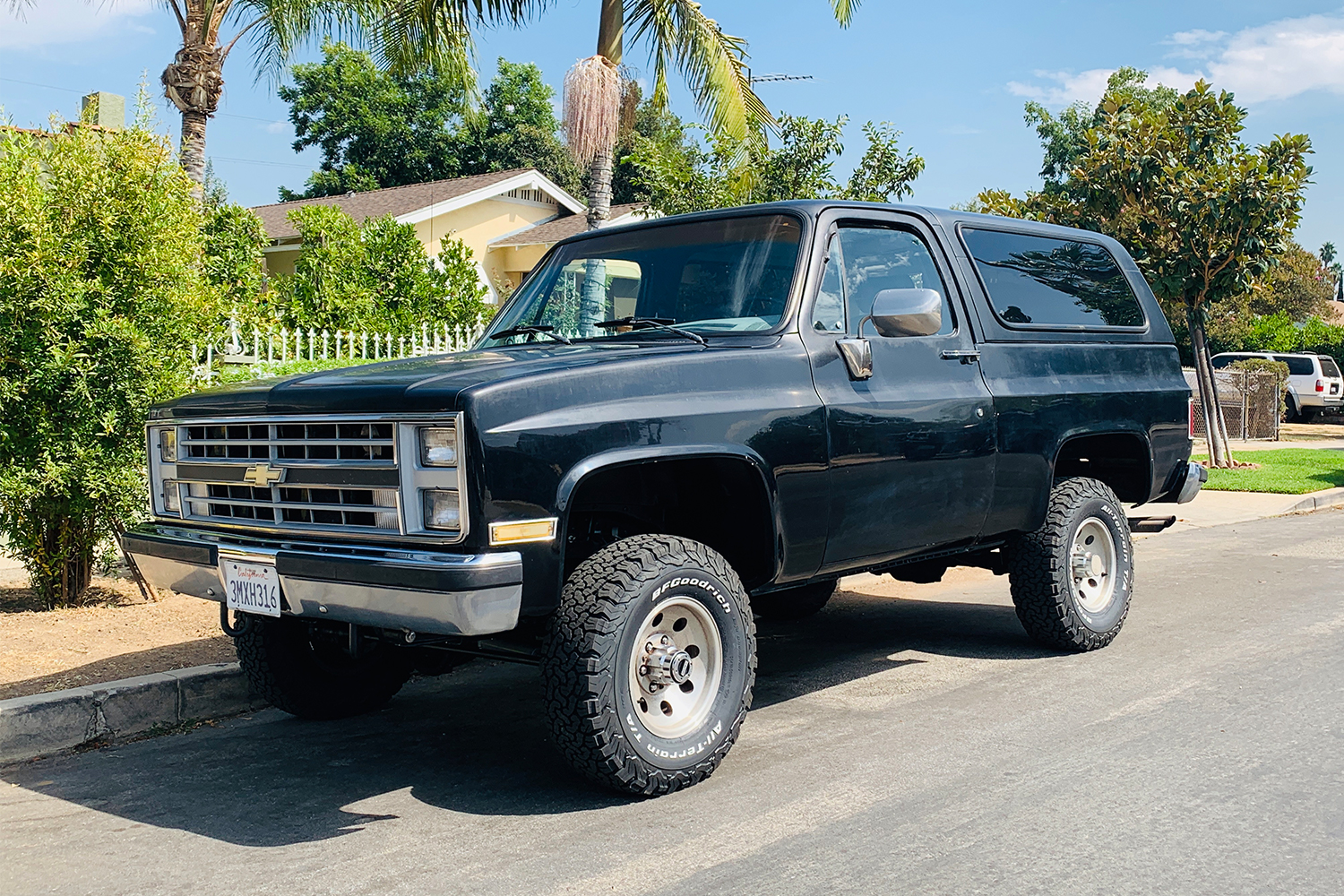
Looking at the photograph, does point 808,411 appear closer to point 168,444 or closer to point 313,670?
point 313,670

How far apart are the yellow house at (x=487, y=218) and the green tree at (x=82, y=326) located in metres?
19.6

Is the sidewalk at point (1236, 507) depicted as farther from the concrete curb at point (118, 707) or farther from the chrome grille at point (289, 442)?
the chrome grille at point (289, 442)

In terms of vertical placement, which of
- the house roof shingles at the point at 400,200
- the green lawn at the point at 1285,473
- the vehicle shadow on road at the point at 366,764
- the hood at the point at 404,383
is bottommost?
the vehicle shadow on road at the point at 366,764

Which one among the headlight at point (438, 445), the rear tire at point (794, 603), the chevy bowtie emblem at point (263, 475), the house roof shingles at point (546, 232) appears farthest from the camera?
the house roof shingles at point (546, 232)

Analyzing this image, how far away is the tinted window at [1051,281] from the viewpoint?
616 cm

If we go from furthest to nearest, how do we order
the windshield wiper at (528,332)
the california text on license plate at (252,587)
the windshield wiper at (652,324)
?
the windshield wiper at (528,332)
the windshield wiper at (652,324)
the california text on license plate at (252,587)

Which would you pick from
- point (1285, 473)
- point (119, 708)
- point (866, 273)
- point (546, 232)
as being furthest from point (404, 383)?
point (546, 232)

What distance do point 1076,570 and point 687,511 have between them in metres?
2.50

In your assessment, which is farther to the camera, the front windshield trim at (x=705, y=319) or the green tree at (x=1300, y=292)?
the green tree at (x=1300, y=292)

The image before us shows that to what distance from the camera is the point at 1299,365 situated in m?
31.2

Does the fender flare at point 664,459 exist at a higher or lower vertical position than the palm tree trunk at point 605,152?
lower

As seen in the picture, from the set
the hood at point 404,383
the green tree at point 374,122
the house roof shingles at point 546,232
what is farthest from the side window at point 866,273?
the green tree at point 374,122

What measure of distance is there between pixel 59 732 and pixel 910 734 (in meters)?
3.54

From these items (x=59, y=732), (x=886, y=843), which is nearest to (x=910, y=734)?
(x=886, y=843)
